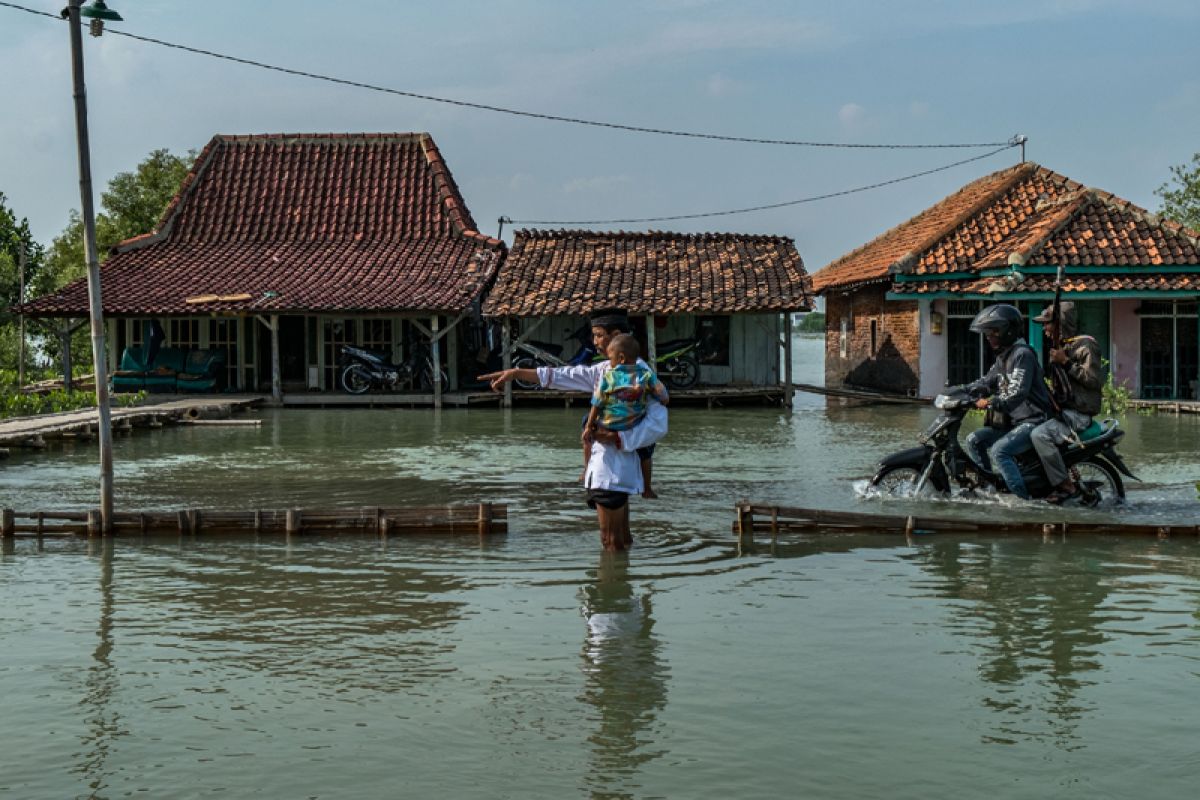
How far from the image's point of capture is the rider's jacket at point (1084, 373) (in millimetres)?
10461

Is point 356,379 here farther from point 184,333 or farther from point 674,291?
point 674,291

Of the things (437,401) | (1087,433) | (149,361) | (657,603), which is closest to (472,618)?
(657,603)

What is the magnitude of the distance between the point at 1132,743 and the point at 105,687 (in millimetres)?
4107

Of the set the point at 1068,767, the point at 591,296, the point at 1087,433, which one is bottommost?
the point at 1068,767

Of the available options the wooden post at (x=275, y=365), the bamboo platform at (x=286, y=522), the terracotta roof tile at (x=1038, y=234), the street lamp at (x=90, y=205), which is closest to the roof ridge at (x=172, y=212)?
the wooden post at (x=275, y=365)

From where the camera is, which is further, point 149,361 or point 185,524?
point 149,361

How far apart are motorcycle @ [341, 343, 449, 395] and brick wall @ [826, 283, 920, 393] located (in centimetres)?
937

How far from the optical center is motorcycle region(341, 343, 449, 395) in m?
27.9

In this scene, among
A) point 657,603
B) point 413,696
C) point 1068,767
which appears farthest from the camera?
point 657,603

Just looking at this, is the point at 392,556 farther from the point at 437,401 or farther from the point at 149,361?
the point at 149,361

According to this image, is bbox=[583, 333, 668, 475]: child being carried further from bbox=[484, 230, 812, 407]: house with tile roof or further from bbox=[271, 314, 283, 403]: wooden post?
bbox=[271, 314, 283, 403]: wooden post

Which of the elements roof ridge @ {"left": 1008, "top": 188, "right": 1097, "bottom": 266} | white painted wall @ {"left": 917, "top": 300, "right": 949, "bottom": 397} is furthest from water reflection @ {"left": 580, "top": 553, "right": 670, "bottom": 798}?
white painted wall @ {"left": 917, "top": 300, "right": 949, "bottom": 397}

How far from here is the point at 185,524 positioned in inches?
390

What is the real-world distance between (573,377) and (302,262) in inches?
863
